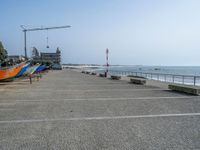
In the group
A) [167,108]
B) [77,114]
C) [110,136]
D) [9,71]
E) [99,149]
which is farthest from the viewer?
[9,71]

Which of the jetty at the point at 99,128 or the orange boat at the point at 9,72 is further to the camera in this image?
the orange boat at the point at 9,72

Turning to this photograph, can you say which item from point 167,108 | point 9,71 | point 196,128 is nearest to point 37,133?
point 196,128

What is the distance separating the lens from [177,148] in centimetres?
409

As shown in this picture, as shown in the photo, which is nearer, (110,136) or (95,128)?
(110,136)

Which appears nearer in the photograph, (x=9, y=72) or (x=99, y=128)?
(x=99, y=128)

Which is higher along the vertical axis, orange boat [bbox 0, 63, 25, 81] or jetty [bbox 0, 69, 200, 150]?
orange boat [bbox 0, 63, 25, 81]

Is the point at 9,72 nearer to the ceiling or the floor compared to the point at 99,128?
nearer to the ceiling

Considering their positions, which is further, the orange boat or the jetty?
the orange boat

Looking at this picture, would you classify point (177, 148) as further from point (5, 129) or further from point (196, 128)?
point (5, 129)

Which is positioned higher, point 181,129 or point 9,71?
point 9,71

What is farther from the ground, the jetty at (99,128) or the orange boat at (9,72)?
the orange boat at (9,72)

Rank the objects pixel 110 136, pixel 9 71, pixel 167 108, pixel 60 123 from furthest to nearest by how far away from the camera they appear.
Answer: pixel 9 71 < pixel 167 108 < pixel 60 123 < pixel 110 136

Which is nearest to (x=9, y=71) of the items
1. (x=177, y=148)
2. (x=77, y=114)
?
(x=77, y=114)

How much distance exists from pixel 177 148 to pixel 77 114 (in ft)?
12.4
